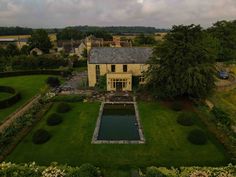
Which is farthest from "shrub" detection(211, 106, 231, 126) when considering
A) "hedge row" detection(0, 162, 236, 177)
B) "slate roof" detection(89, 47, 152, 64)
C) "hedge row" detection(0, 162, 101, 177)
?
"slate roof" detection(89, 47, 152, 64)

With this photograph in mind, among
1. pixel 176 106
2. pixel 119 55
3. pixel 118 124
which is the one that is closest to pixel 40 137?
pixel 118 124

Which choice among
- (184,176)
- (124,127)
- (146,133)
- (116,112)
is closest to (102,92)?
(116,112)

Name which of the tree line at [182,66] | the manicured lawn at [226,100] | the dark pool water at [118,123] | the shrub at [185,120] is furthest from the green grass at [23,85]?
the manicured lawn at [226,100]

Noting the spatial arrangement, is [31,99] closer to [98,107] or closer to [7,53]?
[98,107]

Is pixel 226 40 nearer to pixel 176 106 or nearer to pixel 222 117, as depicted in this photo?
pixel 176 106

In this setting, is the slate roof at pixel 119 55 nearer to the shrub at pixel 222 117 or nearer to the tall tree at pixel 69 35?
the shrub at pixel 222 117

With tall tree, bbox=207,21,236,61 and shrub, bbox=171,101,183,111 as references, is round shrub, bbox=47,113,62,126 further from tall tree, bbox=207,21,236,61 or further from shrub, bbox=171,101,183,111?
tall tree, bbox=207,21,236,61
